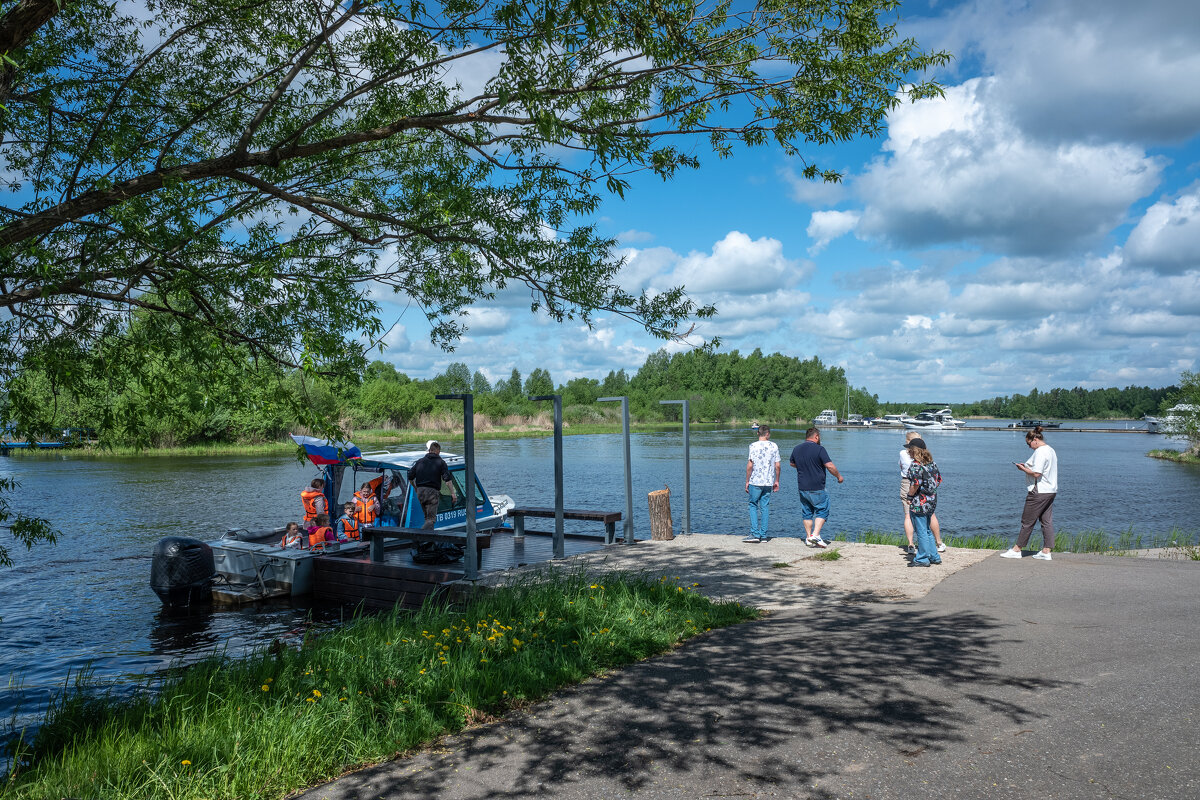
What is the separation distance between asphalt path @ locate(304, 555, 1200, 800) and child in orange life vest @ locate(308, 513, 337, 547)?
9365 mm

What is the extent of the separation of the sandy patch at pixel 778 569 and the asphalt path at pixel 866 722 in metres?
1.50

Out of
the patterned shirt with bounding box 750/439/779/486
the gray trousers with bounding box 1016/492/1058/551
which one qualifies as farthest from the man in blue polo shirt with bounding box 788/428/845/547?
the gray trousers with bounding box 1016/492/1058/551

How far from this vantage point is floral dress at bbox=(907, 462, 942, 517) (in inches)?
419

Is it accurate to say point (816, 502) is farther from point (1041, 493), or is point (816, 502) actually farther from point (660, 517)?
point (1041, 493)

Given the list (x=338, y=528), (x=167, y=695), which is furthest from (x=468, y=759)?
(x=338, y=528)

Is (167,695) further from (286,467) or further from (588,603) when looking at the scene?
(286,467)

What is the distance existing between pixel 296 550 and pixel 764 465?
333 inches

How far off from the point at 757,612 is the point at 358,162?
6.63m

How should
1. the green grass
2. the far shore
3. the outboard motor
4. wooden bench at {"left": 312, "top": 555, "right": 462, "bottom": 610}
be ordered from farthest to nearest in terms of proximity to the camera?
the far shore → the outboard motor → wooden bench at {"left": 312, "top": 555, "right": 462, "bottom": 610} → the green grass

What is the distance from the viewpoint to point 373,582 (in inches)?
504

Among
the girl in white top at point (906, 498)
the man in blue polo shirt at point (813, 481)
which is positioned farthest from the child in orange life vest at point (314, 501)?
the girl in white top at point (906, 498)

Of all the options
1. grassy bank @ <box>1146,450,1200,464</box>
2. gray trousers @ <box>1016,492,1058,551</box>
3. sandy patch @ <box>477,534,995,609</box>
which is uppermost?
gray trousers @ <box>1016,492,1058,551</box>

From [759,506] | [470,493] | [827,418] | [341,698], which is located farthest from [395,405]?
[827,418]

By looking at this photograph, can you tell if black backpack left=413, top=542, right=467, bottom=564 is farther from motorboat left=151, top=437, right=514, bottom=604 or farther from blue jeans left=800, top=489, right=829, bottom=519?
blue jeans left=800, top=489, right=829, bottom=519
